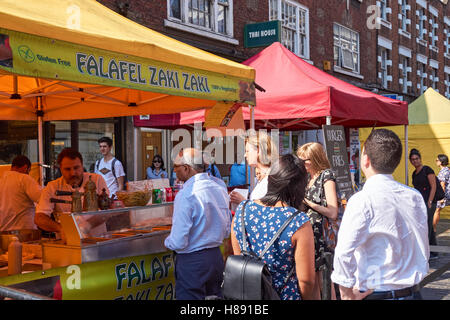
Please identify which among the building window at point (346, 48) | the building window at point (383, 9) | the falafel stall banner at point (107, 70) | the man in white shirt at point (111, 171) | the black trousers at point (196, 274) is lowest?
the black trousers at point (196, 274)

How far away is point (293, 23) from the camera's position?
56.2ft

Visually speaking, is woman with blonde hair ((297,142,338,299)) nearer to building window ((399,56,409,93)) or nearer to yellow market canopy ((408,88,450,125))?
yellow market canopy ((408,88,450,125))

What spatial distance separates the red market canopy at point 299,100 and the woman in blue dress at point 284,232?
14.3 ft

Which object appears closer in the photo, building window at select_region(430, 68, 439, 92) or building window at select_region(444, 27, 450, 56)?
building window at select_region(430, 68, 439, 92)

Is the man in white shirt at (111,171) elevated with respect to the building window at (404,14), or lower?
lower

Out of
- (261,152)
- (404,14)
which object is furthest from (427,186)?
(404,14)

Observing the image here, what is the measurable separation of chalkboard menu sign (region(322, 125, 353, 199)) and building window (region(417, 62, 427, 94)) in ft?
75.7

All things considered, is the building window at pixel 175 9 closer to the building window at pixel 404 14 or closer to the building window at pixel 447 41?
the building window at pixel 404 14

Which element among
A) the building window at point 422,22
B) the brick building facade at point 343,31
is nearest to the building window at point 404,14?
the brick building facade at point 343,31

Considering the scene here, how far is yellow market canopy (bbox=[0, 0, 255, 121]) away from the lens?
3217mm

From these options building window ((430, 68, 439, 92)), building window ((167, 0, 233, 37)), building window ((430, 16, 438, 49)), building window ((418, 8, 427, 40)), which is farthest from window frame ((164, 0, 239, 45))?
building window ((430, 16, 438, 49))

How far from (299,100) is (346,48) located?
47.0 ft

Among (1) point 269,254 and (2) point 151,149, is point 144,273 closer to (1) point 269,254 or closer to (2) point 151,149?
(1) point 269,254

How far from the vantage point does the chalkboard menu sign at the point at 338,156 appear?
23.4 ft
